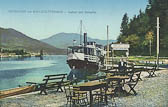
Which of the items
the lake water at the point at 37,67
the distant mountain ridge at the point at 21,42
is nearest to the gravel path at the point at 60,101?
the distant mountain ridge at the point at 21,42

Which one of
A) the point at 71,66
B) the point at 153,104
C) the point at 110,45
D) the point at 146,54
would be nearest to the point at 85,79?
the point at 110,45

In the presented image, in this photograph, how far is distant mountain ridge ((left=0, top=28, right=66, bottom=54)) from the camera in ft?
24.4

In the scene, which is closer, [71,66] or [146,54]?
[146,54]

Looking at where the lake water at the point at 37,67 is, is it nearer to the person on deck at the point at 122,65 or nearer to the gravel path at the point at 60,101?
the person on deck at the point at 122,65

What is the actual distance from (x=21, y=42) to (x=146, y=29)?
3.96 metres

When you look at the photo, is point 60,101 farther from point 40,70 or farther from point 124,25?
point 40,70

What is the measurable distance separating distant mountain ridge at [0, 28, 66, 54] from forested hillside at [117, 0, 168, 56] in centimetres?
235

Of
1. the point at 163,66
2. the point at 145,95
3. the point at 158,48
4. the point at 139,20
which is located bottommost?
the point at 145,95

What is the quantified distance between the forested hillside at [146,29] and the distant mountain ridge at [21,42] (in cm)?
235

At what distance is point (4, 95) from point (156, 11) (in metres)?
5.08

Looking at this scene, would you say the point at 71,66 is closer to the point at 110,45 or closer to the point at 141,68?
the point at 141,68

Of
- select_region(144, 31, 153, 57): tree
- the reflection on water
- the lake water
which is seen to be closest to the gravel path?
select_region(144, 31, 153, 57): tree

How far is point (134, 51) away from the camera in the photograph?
8.19 metres

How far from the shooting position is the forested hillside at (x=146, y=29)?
7.74 meters
